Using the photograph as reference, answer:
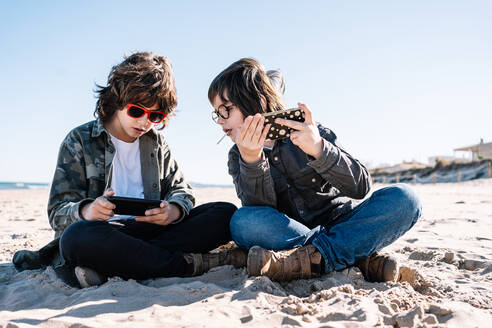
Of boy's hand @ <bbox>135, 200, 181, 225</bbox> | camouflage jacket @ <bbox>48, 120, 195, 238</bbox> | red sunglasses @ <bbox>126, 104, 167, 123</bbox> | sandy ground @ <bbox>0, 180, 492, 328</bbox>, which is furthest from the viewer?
red sunglasses @ <bbox>126, 104, 167, 123</bbox>

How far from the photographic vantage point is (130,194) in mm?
2947

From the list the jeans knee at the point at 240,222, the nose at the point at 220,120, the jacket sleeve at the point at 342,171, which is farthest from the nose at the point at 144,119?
the jacket sleeve at the point at 342,171

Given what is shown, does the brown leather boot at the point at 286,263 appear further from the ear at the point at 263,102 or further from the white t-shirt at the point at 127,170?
the white t-shirt at the point at 127,170

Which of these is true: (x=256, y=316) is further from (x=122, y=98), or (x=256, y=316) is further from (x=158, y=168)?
(x=122, y=98)

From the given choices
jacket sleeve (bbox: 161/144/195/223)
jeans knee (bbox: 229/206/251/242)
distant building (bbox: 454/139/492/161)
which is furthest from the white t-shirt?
distant building (bbox: 454/139/492/161)

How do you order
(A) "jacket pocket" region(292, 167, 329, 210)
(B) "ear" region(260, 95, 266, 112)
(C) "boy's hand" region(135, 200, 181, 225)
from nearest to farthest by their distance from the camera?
(C) "boy's hand" region(135, 200, 181, 225), (A) "jacket pocket" region(292, 167, 329, 210), (B) "ear" region(260, 95, 266, 112)

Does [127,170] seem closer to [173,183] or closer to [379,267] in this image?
[173,183]

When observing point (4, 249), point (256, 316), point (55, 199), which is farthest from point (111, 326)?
point (4, 249)

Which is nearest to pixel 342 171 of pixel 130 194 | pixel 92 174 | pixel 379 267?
pixel 379 267

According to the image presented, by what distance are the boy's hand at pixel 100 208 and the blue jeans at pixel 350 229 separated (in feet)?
2.67

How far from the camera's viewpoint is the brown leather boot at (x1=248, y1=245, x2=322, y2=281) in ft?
6.91

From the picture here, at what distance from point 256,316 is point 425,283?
109 cm

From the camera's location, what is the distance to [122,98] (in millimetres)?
2914

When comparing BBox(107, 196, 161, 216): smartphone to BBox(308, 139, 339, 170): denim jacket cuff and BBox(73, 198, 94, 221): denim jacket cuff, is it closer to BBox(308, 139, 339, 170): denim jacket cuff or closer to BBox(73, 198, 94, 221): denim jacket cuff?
BBox(73, 198, 94, 221): denim jacket cuff
